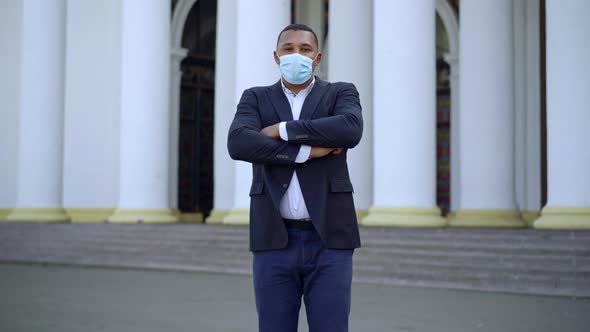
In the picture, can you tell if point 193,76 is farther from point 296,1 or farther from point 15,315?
point 15,315

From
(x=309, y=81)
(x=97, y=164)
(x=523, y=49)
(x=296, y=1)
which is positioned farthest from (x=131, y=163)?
(x=309, y=81)

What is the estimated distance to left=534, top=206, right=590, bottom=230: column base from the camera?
15953 mm

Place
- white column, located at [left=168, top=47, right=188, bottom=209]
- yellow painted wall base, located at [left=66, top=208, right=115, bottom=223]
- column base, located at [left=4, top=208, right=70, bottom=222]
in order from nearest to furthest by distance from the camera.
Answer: column base, located at [left=4, top=208, right=70, bottom=222] → yellow painted wall base, located at [left=66, top=208, right=115, bottom=223] → white column, located at [left=168, top=47, right=188, bottom=209]

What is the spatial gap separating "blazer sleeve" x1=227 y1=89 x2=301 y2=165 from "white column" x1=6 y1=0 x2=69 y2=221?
24790 mm

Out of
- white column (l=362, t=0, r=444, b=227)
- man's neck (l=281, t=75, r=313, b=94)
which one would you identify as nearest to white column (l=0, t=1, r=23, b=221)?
white column (l=362, t=0, r=444, b=227)

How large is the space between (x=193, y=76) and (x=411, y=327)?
24631mm

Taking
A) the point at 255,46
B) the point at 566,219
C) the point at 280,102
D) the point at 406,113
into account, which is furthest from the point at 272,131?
the point at 255,46

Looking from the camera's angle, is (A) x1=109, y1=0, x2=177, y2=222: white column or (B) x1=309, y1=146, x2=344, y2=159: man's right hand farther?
(A) x1=109, y1=0, x2=177, y2=222: white column

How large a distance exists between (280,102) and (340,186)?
1.95 feet

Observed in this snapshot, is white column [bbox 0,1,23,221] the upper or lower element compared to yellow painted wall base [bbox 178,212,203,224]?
upper

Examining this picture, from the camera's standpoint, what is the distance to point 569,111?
52.4 ft

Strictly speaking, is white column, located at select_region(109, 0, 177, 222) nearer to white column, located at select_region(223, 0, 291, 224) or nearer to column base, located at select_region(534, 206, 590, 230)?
white column, located at select_region(223, 0, 291, 224)

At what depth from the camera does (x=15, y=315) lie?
1046 cm

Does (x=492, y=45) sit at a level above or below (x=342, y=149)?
above
